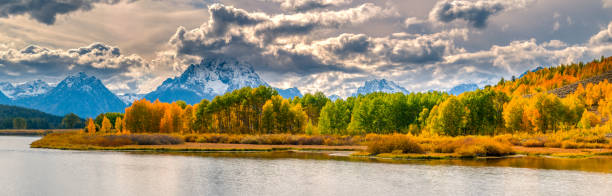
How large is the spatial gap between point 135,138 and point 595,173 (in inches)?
3212

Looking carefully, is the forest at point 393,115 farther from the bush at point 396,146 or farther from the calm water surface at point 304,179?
the calm water surface at point 304,179

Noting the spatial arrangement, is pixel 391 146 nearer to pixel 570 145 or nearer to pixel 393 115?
pixel 570 145

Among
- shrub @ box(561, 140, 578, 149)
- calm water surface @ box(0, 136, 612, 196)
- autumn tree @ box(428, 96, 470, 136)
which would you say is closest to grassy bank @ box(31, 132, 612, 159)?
shrub @ box(561, 140, 578, 149)

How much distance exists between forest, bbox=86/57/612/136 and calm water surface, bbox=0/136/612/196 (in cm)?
6376

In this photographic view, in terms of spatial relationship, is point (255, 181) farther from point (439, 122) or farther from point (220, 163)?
point (439, 122)

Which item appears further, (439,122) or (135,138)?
(439,122)

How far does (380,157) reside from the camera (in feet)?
205

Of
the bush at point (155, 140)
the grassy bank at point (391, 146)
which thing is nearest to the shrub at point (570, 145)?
the grassy bank at point (391, 146)

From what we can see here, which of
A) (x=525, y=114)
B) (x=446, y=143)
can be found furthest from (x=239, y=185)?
(x=525, y=114)

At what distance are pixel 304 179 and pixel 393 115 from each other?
3589 inches

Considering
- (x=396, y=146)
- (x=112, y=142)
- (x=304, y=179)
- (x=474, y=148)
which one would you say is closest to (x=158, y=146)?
(x=112, y=142)

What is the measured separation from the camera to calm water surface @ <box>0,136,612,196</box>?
1284 inches

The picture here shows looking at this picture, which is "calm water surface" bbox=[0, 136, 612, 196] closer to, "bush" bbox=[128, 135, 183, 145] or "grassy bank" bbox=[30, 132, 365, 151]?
"grassy bank" bbox=[30, 132, 365, 151]

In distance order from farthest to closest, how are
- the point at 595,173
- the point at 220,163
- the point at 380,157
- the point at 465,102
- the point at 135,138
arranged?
the point at 465,102, the point at 135,138, the point at 380,157, the point at 220,163, the point at 595,173
